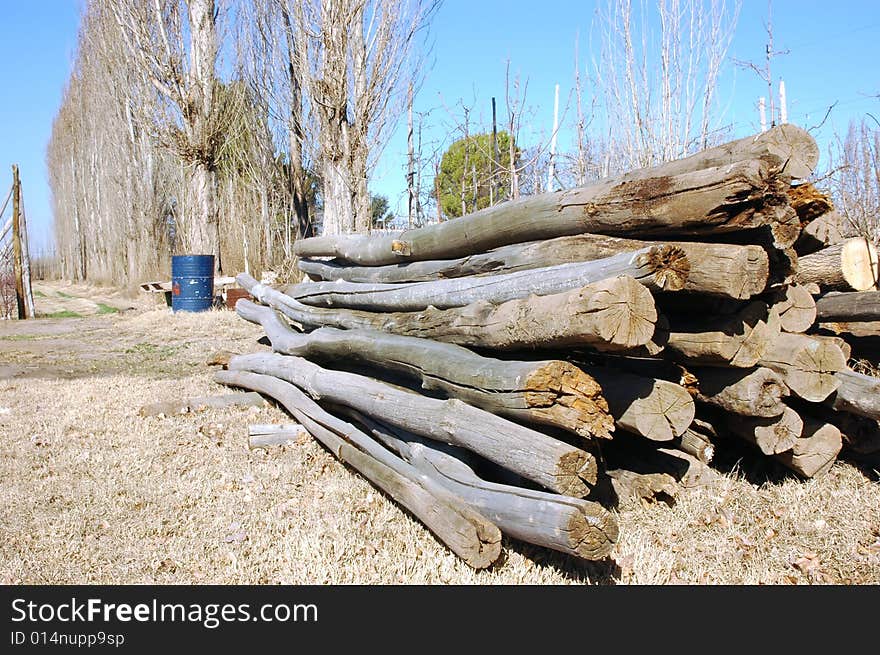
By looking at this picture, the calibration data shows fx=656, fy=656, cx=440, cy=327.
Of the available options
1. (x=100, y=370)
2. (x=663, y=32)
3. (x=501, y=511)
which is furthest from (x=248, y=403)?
(x=663, y=32)

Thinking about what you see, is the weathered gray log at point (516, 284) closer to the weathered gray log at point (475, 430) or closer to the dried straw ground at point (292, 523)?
the weathered gray log at point (475, 430)

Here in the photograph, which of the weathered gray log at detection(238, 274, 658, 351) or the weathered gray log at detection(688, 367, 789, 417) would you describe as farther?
the weathered gray log at detection(688, 367, 789, 417)

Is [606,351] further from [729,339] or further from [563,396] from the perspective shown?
[729,339]

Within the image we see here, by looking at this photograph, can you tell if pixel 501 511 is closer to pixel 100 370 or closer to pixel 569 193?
pixel 569 193

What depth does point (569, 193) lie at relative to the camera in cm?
378

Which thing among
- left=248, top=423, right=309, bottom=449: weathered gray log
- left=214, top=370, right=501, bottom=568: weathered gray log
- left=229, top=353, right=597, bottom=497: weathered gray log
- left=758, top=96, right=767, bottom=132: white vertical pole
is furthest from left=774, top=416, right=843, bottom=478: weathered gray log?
left=758, top=96, right=767, bottom=132: white vertical pole

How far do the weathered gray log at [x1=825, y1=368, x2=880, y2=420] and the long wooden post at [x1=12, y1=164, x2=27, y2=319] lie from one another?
16915 millimetres

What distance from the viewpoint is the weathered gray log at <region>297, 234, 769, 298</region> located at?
3248mm

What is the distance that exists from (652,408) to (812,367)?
1.19m

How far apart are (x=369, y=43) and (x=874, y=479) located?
1035cm

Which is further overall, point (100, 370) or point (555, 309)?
point (100, 370)

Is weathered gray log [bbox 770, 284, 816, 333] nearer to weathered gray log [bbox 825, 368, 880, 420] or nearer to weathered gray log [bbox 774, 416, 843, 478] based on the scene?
weathered gray log [bbox 825, 368, 880, 420]

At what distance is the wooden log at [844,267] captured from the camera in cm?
489

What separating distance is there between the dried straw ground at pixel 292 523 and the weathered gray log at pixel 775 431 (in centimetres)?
34
